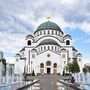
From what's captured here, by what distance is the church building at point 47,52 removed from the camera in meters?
69.4

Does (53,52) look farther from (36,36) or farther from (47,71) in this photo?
(36,36)

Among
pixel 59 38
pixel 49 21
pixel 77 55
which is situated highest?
pixel 49 21

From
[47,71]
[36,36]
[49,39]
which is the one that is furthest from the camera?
[36,36]

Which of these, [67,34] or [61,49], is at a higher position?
[67,34]

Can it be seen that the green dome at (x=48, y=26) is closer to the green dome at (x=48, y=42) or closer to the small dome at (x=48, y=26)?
the small dome at (x=48, y=26)

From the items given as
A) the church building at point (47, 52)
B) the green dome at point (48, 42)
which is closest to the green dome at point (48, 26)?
the church building at point (47, 52)

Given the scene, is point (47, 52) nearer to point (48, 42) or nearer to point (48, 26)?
point (48, 42)

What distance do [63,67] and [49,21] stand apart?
54.8 ft

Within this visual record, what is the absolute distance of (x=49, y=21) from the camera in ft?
260

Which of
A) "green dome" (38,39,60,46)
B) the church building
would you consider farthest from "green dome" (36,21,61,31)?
"green dome" (38,39,60,46)

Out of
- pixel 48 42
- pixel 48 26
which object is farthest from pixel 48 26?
pixel 48 42

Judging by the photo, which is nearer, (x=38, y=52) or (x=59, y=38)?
(x=38, y=52)

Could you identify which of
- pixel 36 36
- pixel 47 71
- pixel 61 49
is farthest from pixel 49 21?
pixel 47 71

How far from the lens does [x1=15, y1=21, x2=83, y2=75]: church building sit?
69.4 m
